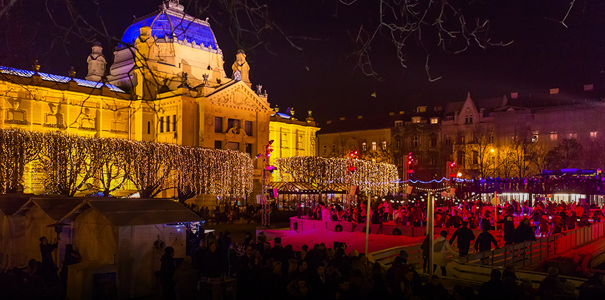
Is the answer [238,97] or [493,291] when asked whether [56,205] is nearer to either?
[493,291]

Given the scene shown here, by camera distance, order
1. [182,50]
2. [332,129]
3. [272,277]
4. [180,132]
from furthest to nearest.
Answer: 1. [332,129]
2. [182,50]
3. [180,132]
4. [272,277]

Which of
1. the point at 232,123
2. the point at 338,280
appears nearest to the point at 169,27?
the point at 232,123

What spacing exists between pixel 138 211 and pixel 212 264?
220 centimetres

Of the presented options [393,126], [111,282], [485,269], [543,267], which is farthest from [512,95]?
[111,282]

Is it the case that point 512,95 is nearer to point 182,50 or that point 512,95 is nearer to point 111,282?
point 182,50

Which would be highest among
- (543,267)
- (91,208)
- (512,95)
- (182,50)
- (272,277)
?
(182,50)

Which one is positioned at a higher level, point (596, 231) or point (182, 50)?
point (182, 50)

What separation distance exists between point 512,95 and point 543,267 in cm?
4977

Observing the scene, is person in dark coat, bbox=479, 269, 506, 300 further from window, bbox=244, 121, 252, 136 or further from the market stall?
window, bbox=244, 121, 252, 136

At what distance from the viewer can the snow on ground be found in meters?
20.4

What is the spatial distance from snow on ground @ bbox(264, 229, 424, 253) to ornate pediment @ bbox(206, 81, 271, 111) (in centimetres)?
3051

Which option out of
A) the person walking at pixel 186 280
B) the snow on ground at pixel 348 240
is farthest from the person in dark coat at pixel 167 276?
the snow on ground at pixel 348 240

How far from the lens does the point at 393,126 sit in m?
72.6

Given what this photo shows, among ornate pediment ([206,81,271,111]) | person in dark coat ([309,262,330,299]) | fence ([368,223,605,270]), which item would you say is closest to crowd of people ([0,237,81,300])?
person in dark coat ([309,262,330,299])
